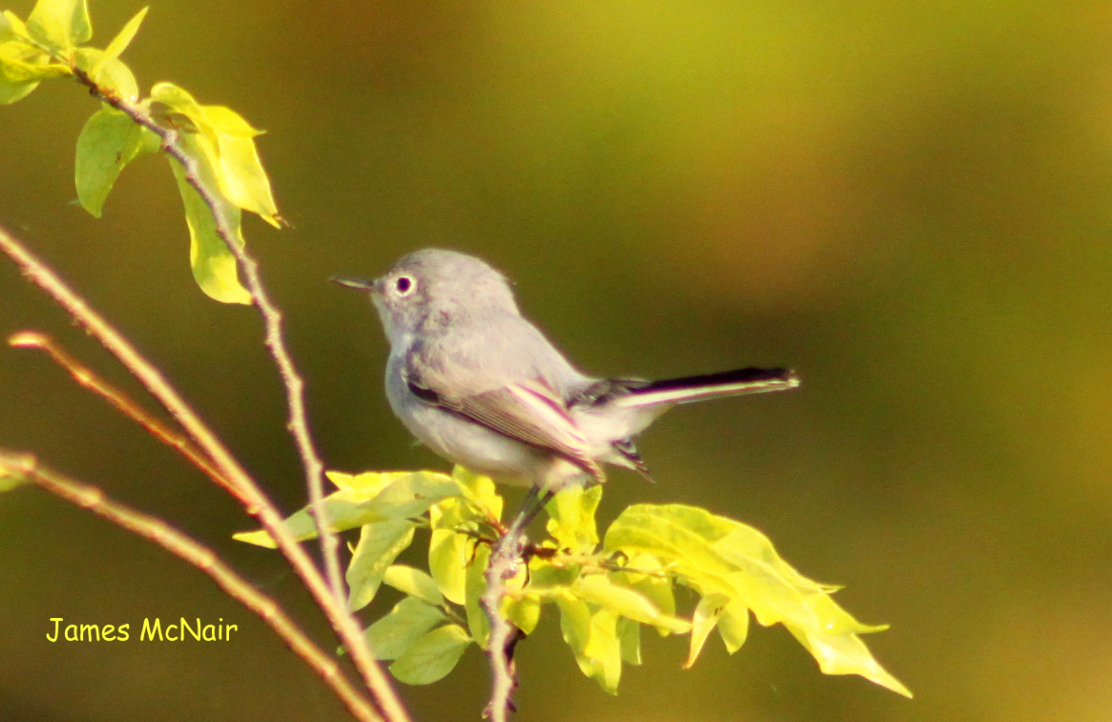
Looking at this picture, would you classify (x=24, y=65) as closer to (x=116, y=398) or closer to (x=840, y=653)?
(x=116, y=398)

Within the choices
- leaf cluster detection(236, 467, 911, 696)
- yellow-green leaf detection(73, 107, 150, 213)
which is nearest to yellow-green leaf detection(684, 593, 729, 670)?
leaf cluster detection(236, 467, 911, 696)

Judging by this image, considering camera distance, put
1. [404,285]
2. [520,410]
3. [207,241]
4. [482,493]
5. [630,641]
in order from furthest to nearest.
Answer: [404,285], [520,410], [482,493], [630,641], [207,241]

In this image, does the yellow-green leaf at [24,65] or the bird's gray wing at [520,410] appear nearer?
the yellow-green leaf at [24,65]

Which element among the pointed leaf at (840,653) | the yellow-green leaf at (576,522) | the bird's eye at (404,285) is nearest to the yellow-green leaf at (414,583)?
the yellow-green leaf at (576,522)

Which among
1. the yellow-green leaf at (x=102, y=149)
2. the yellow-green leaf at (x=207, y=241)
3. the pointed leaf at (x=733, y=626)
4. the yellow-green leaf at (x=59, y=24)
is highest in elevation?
the yellow-green leaf at (x=59, y=24)

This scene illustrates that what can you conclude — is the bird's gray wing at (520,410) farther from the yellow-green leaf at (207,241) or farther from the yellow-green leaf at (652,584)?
the yellow-green leaf at (207,241)

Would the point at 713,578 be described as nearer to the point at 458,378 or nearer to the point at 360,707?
the point at 360,707

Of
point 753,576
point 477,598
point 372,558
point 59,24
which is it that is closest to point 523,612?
point 477,598
